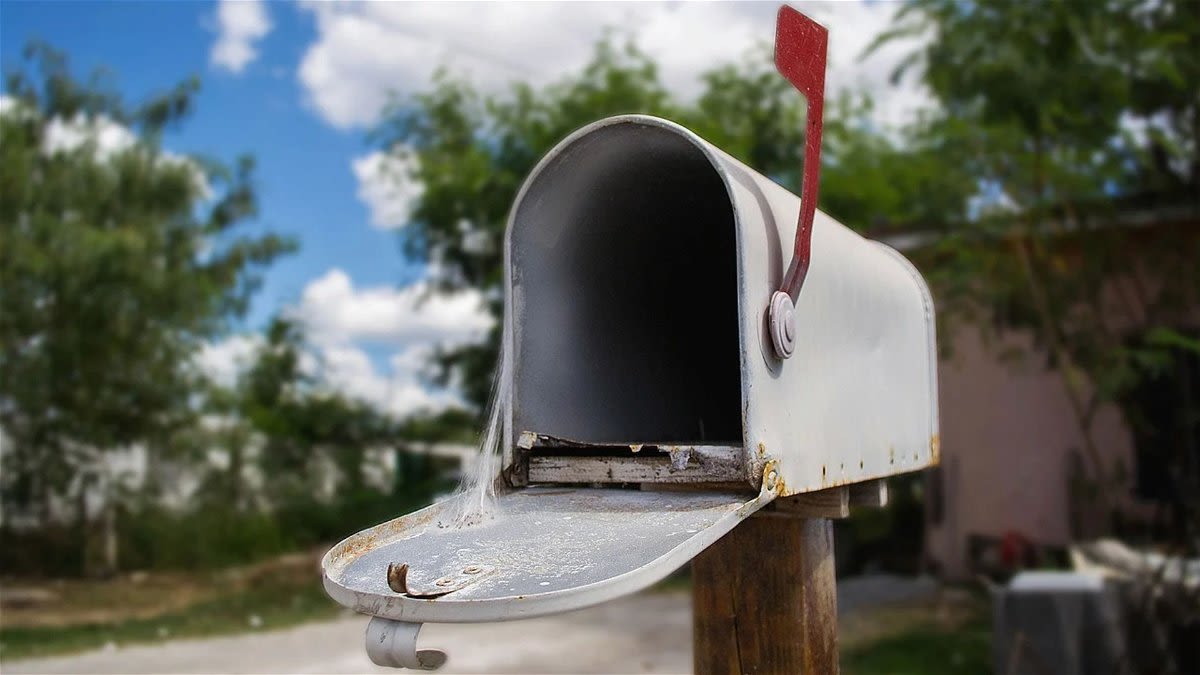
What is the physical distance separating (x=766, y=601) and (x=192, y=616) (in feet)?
22.9

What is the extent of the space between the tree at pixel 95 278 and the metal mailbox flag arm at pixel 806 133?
6.64 metres

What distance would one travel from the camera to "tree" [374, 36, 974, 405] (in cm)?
974

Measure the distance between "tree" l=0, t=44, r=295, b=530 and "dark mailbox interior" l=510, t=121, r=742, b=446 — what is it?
20.3 feet

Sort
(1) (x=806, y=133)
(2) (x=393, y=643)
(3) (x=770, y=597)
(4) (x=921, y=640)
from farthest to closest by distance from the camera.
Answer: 1. (4) (x=921, y=640)
2. (3) (x=770, y=597)
3. (1) (x=806, y=133)
4. (2) (x=393, y=643)

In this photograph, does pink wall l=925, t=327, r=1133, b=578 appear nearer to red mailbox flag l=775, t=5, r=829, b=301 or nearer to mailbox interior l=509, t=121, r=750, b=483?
mailbox interior l=509, t=121, r=750, b=483

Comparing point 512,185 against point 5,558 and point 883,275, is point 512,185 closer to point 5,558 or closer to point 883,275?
point 5,558

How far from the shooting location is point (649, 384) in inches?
82.7

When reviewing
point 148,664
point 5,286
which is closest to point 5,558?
point 5,286

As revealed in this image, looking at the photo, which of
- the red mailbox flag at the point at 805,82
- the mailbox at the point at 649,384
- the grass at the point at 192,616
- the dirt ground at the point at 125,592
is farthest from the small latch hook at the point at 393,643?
the dirt ground at the point at 125,592

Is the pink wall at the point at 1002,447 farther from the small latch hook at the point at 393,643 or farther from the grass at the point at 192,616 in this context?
the small latch hook at the point at 393,643

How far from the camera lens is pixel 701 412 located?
226 centimetres

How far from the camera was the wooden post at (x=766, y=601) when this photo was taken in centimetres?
201

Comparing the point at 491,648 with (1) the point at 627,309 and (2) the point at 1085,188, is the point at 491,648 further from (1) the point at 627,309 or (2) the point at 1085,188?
(1) the point at 627,309

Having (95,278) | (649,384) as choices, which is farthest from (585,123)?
(649,384)
